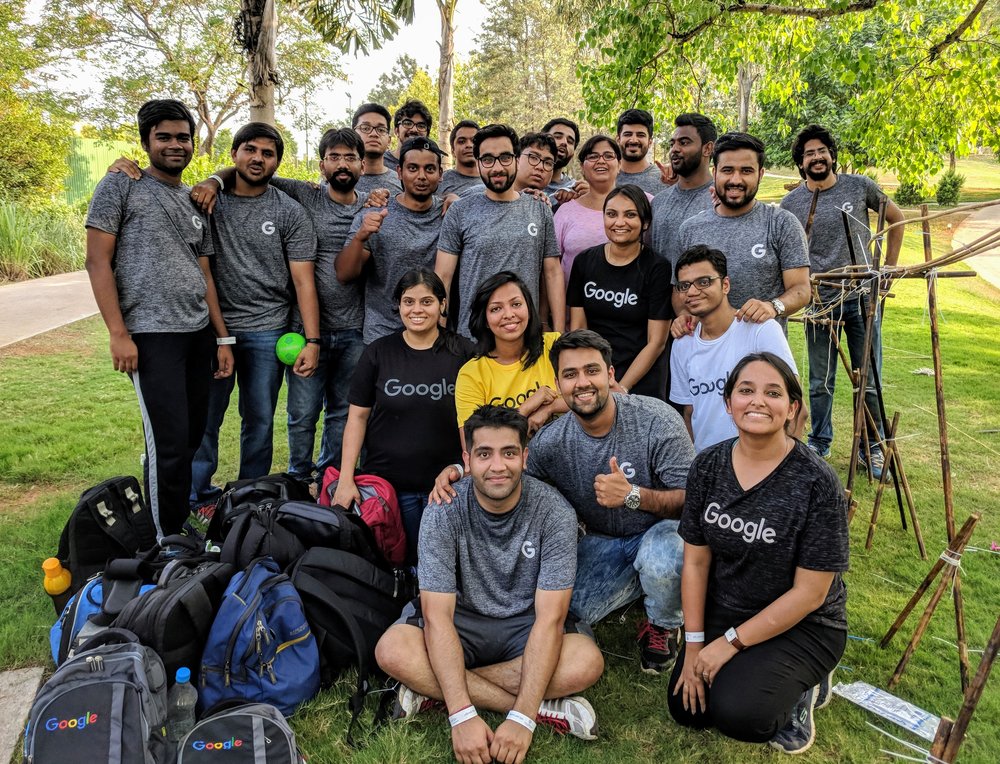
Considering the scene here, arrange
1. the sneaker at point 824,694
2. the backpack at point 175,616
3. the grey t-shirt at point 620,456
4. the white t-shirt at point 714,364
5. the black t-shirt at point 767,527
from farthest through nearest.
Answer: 1. the white t-shirt at point 714,364
2. the grey t-shirt at point 620,456
3. the sneaker at point 824,694
4. the backpack at point 175,616
5. the black t-shirt at point 767,527

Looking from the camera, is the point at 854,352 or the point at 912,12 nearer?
the point at 854,352

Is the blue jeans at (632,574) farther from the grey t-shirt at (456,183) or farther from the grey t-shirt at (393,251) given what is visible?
the grey t-shirt at (456,183)

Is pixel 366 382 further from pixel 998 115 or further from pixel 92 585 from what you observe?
pixel 998 115

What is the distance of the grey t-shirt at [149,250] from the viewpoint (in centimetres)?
368

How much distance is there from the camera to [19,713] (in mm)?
2830

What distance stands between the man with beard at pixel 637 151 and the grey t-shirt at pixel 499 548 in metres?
2.89

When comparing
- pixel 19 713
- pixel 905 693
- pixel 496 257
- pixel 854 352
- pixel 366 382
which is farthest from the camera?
pixel 854 352

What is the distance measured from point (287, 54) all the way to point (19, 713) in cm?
2191

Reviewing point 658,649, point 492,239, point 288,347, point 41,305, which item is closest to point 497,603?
point 658,649

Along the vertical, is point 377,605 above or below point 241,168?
below

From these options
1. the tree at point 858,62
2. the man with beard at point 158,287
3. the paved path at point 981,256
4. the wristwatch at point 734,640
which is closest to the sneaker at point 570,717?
the wristwatch at point 734,640

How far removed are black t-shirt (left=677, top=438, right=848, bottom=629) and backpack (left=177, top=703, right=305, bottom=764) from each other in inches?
68.0

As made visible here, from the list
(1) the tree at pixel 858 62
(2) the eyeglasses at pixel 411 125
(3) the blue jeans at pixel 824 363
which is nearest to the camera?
(3) the blue jeans at pixel 824 363

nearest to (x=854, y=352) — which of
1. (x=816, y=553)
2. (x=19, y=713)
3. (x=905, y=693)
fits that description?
(x=905, y=693)
